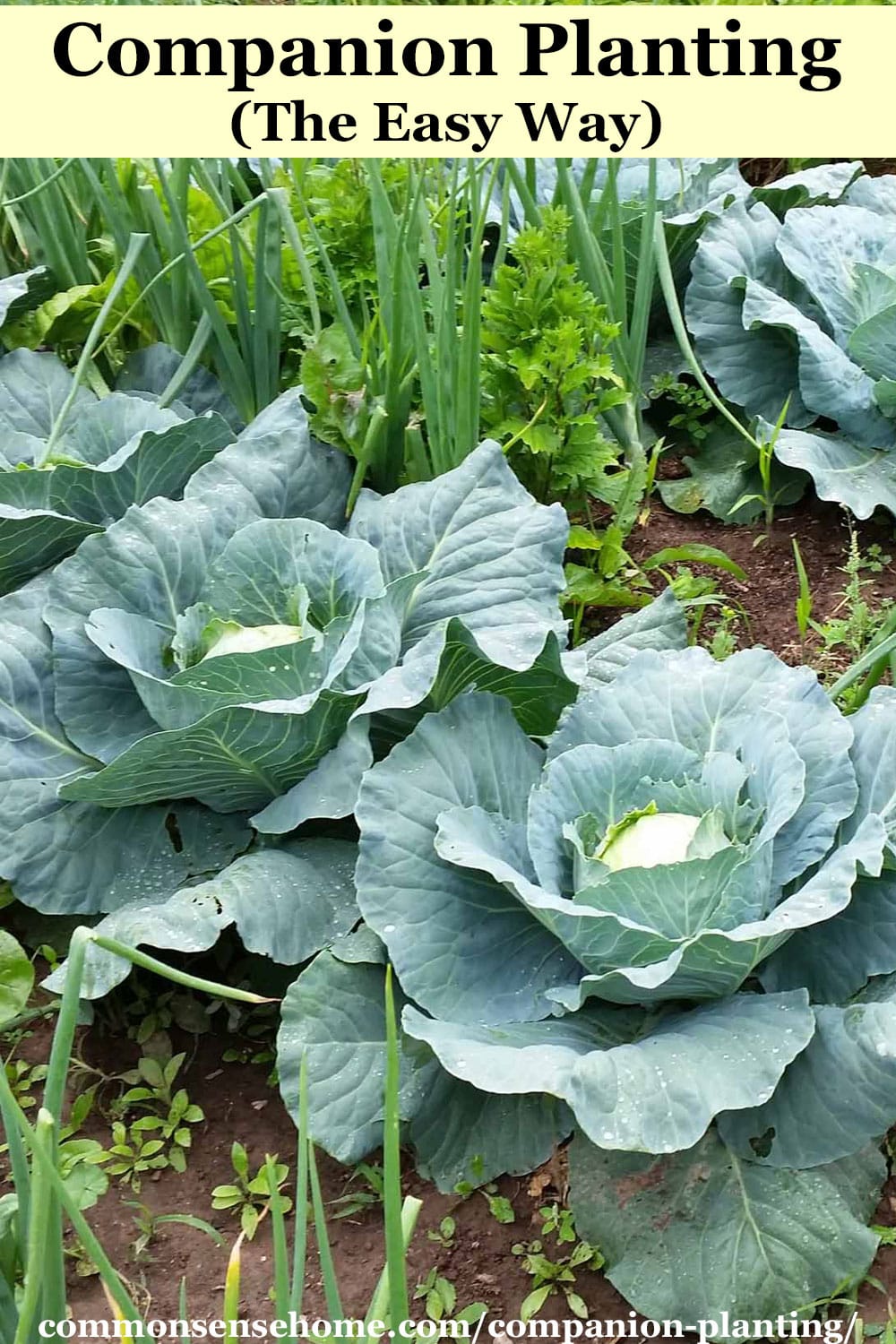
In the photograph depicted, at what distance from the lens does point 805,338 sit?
2.79 m

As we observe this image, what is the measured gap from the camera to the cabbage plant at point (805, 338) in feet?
9.10

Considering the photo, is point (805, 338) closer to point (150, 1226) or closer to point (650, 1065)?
point (650, 1065)

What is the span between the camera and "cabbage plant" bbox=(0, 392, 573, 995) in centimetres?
183

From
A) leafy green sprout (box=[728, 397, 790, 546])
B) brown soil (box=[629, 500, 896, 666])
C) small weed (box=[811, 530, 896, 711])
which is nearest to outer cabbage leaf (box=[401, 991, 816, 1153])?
small weed (box=[811, 530, 896, 711])

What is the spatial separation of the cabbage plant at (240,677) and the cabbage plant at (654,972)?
14 centimetres

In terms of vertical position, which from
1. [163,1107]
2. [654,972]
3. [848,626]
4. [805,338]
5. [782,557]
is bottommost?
[163,1107]

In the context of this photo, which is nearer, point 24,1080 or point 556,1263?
point 556,1263

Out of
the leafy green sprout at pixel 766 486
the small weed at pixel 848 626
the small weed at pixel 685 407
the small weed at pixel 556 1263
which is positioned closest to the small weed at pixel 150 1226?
the small weed at pixel 556 1263

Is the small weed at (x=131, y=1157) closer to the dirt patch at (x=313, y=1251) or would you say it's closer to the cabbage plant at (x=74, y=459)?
the dirt patch at (x=313, y=1251)

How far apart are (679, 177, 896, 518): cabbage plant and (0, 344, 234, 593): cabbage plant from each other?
1136 millimetres

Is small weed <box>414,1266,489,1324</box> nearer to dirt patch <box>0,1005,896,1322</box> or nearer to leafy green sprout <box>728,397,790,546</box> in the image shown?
dirt patch <box>0,1005,896,1322</box>

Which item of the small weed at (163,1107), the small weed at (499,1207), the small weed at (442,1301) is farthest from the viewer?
the small weed at (163,1107)

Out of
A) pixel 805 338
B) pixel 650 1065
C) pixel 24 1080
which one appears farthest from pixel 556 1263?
pixel 805 338

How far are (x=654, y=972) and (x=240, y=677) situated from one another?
2.39 feet
